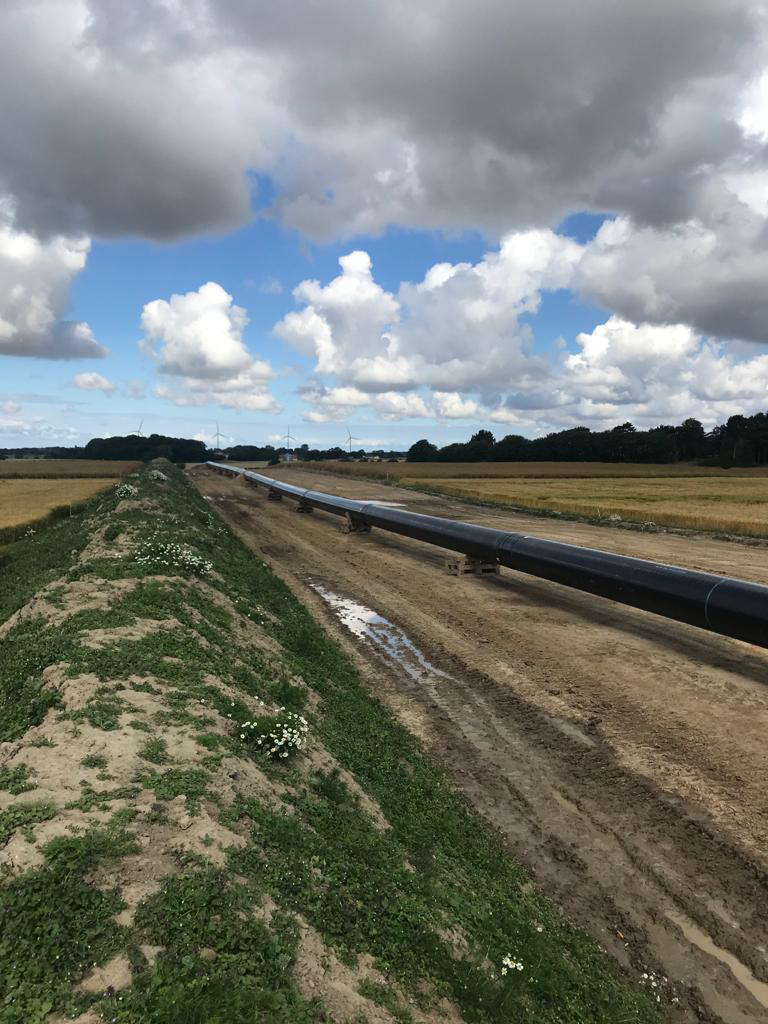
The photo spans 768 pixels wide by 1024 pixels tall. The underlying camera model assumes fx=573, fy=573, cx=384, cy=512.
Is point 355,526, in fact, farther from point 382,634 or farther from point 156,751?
point 156,751

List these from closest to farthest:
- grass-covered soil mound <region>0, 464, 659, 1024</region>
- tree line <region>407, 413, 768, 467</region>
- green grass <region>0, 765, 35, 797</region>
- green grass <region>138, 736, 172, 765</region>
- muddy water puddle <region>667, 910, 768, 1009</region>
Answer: grass-covered soil mound <region>0, 464, 659, 1024</region> → muddy water puddle <region>667, 910, 768, 1009</region> → green grass <region>0, 765, 35, 797</region> → green grass <region>138, 736, 172, 765</region> → tree line <region>407, 413, 768, 467</region>

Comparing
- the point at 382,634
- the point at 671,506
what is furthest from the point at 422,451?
the point at 382,634

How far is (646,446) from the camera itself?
119000mm

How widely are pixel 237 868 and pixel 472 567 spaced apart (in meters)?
14.1

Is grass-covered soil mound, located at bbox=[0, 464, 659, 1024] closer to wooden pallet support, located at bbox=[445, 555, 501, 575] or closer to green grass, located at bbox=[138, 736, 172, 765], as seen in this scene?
green grass, located at bbox=[138, 736, 172, 765]

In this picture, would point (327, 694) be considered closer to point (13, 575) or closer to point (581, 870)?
point (581, 870)

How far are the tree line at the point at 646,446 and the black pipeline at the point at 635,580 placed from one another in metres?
104

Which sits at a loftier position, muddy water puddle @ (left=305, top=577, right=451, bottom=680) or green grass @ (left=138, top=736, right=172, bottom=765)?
green grass @ (left=138, top=736, right=172, bottom=765)

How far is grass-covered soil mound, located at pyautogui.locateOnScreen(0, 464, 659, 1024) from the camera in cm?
323

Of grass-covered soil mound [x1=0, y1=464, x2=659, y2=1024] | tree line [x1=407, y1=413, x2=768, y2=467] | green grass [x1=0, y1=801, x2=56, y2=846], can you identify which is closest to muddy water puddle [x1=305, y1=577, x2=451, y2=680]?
grass-covered soil mound [x1=0, y1=464, x2=659, y2=1024]

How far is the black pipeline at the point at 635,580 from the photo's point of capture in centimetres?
953

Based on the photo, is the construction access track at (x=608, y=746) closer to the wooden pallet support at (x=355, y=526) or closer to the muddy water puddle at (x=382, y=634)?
the muddy water puddle at (x=382, y=634)

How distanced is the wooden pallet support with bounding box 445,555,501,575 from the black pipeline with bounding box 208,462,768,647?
0.31 metres

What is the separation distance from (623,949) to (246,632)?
737cm
